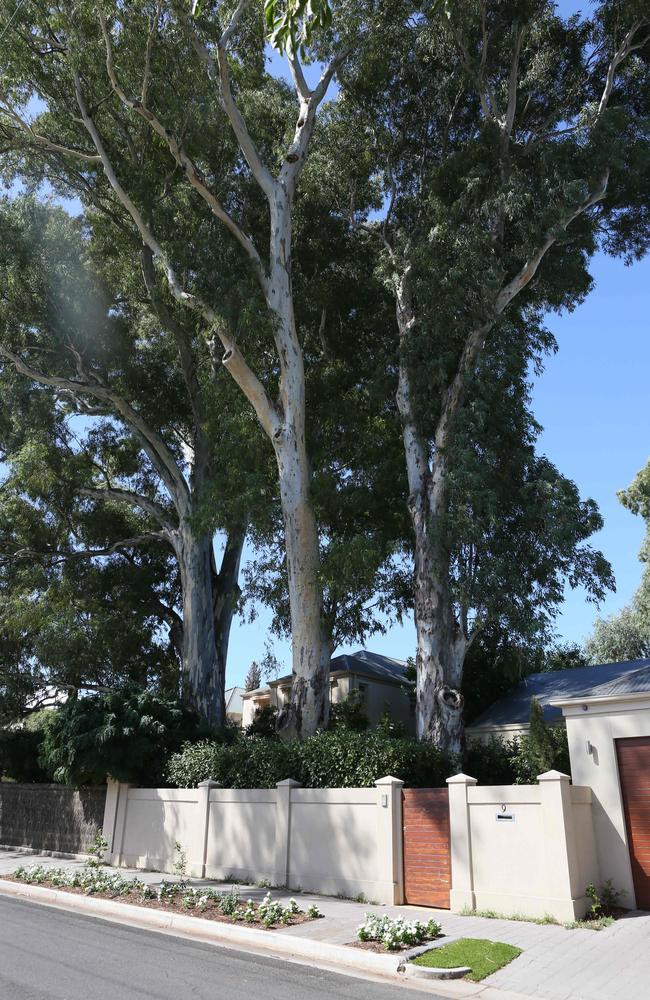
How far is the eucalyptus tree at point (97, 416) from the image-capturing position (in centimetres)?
2300

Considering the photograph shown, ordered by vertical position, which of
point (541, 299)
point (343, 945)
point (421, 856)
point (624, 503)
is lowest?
point (343, 945)

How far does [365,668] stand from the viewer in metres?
30.2

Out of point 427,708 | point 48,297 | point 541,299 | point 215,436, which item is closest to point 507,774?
point 427,708

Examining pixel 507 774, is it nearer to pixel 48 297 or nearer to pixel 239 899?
pixel 239 899

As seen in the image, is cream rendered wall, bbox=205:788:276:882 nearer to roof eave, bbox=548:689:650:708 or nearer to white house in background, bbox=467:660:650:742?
roof eave, bbox=548:689:650:708

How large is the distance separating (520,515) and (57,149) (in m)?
15.5

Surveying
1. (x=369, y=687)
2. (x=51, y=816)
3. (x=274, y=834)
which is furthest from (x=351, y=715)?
(x=274, y=834)

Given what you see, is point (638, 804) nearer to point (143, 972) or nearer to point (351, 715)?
point (143, 972)

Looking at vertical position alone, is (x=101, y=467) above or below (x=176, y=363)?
below

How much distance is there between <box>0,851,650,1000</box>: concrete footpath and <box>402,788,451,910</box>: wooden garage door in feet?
0.81

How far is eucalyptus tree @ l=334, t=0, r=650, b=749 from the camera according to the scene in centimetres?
1777

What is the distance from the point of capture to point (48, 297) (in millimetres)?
23844

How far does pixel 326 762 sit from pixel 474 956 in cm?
605

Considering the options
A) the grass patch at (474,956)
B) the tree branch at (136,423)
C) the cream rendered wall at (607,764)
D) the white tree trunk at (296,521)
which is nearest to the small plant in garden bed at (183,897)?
the grass patch at (474,956)
